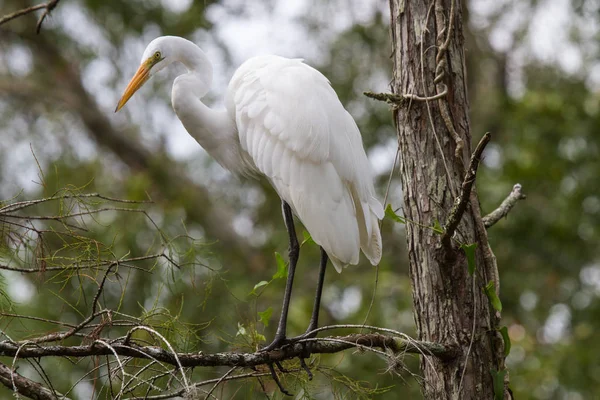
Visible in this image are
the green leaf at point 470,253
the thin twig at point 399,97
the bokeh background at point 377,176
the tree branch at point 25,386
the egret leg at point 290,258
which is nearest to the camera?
the tree branch at point 25,386

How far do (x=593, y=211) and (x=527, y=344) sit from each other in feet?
3.60

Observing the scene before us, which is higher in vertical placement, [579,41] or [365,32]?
[579,41]

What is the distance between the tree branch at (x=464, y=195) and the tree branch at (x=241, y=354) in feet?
0.82

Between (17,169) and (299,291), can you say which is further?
(17,169)

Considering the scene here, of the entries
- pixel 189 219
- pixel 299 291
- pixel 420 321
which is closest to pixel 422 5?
pixel 420 321

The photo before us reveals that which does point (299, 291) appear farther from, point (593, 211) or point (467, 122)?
point (467, 122)

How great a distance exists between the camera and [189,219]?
226 inches

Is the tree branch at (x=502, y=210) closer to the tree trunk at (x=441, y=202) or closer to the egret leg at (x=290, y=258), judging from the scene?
the tree trunk at (x=441, y=202)

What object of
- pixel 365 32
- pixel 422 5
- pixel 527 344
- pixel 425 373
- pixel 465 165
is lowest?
pixel 425 373

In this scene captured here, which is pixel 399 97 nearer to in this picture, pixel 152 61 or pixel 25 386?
pixel 152 61

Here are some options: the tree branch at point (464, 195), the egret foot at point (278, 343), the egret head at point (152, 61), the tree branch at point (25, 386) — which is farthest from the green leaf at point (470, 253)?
the egret head at point (152, 61)

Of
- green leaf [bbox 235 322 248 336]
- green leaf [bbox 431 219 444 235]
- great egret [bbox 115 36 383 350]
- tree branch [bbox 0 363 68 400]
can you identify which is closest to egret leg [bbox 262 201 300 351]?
great egret [bbox 115 36 383 350]

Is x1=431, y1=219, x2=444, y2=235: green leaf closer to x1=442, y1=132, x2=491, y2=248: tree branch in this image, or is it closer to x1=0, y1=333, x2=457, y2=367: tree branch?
x1=442, y1=132, x2=491, y2=248: tree branch

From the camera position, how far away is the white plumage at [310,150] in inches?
77.7
